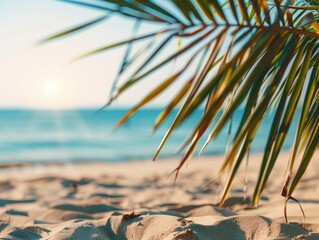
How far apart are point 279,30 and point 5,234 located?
1.22 m

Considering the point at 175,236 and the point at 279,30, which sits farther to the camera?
the point at 175,236

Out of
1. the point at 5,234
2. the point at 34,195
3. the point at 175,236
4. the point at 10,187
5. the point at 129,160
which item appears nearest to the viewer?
the point at 175,236

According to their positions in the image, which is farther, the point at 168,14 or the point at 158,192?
the point at 158,192

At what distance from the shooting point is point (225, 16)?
1.05 metres

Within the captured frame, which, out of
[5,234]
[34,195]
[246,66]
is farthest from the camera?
[34,195]

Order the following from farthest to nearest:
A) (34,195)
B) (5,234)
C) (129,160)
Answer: (129,160) < (34,195) < (5,234)

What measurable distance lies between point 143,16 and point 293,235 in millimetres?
935

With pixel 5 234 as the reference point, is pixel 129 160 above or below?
below

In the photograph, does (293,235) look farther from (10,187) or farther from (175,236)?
(10,187)

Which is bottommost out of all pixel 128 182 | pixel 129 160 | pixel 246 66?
pixel 129 160

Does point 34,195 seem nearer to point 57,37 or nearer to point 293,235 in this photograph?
point 293,235

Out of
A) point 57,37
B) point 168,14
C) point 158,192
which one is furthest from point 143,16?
point 158,192

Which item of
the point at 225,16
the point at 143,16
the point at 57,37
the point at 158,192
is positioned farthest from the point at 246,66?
the point at 158,192

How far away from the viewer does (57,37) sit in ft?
3.29
